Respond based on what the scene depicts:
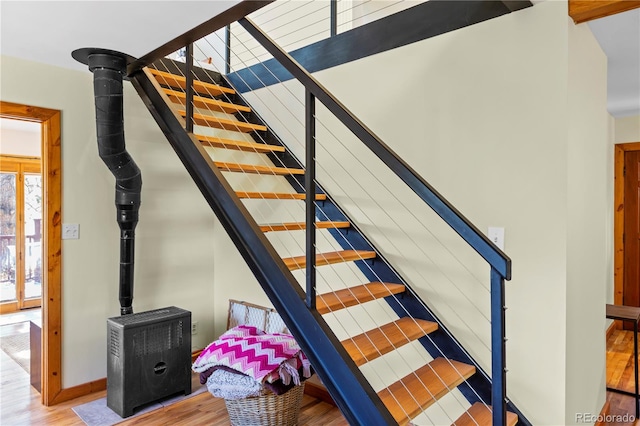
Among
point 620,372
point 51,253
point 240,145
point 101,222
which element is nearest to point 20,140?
point 101,222

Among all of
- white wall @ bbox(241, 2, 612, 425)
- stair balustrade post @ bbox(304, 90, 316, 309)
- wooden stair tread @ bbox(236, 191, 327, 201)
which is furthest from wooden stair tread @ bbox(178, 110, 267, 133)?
stair balustrade post @ bbox(304, 90, 316, 309)

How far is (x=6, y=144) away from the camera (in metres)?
5.44

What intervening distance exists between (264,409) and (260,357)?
0.95 feet

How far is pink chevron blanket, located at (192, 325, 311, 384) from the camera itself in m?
2.45

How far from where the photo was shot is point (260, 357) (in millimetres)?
2514

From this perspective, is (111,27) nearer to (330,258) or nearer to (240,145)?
(240,145)

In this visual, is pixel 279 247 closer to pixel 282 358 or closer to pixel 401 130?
pixel 282 358

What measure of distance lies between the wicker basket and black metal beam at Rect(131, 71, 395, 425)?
88 cm

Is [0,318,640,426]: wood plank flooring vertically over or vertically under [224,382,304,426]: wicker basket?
under

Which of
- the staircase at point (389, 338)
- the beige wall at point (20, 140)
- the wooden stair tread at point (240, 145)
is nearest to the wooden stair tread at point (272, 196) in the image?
the staircase at point (389, 338)

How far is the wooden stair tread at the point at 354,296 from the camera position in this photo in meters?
1.93

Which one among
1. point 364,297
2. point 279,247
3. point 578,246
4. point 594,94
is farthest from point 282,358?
point 594,94

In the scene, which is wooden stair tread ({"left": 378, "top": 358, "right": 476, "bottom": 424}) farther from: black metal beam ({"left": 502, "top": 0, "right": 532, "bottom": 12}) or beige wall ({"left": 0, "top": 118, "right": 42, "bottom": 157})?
beige wall ({"left": 0, "top": 118, "right": 42, "bottom": 157})

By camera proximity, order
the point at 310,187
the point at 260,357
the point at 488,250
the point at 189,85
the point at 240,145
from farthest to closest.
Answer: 1. the point at 240,145
2. the point at 260,357
3. the point at 189,85
4. the point at 310,187
5. the point at 488,250
